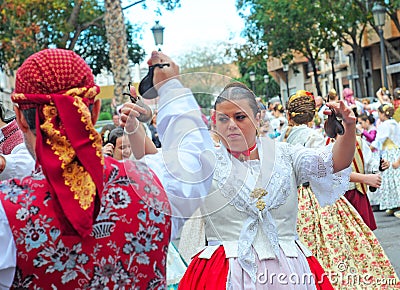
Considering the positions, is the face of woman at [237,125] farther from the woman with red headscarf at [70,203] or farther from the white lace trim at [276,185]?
the woman with red headscarf at [70,203]

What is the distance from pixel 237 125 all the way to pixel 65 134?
1567mm

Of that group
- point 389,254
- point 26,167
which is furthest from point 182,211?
point 389,254

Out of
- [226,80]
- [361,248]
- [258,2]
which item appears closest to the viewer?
[226,80]

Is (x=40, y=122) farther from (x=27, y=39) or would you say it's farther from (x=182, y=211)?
(x=27, y=39)

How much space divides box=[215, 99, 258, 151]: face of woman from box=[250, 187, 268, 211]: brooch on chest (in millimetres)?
222

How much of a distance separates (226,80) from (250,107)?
995mm

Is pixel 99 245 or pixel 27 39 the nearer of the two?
pixel 99 245

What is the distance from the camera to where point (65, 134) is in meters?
2.27

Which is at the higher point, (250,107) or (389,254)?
(250,107)

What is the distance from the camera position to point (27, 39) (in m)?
24.0

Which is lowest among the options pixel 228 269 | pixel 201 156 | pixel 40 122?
pixel 228 269

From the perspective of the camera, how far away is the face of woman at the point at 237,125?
321 cm


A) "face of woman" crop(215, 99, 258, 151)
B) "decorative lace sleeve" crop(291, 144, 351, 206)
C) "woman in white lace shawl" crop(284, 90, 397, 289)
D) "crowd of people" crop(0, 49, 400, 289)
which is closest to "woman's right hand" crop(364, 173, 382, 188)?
"woman in white lace shawl" crop(284, 90, 397, 289)

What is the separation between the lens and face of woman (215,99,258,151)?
321 centimetres
